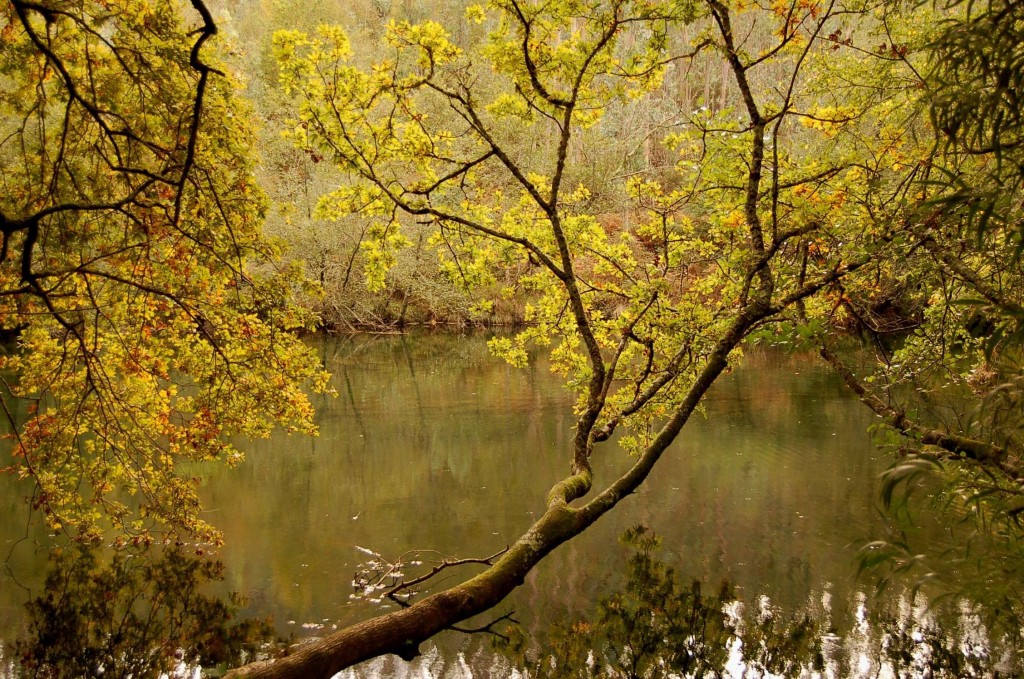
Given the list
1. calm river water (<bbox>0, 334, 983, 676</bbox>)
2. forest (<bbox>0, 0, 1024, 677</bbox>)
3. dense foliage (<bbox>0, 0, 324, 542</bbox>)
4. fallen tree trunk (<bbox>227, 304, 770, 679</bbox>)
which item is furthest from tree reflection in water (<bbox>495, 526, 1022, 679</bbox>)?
dense foliage (<bbox>0, 0, 324, 542</bbox>)

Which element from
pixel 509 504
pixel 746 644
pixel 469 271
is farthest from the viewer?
pixel 509 504

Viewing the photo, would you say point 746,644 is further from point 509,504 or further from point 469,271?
point 509,504

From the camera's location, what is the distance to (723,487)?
10.3m

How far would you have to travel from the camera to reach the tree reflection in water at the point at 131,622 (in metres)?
5.98

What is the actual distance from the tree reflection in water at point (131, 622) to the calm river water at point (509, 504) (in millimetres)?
290

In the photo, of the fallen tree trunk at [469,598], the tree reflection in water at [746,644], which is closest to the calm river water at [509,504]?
the tree reflection in water at [746,644]

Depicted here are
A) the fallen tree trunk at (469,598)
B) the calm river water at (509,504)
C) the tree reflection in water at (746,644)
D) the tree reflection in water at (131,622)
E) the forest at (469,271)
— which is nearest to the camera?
the fallen tree trunk at (469,598)

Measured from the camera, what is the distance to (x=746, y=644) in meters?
6.13

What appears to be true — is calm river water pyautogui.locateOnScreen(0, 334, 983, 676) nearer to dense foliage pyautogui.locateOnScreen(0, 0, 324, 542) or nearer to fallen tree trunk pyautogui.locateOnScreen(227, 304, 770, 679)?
fallen tree trunk pyautogui.locateOnScreen(227, 304, 770, 679)

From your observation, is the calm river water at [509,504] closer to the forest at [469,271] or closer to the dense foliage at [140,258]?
the forest at [469,271]

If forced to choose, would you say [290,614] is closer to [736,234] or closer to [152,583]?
[152,583]

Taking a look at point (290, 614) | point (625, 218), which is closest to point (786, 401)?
point (290, 614)

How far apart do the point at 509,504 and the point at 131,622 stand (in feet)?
15.4

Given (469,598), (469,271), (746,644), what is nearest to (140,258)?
(469,271)
